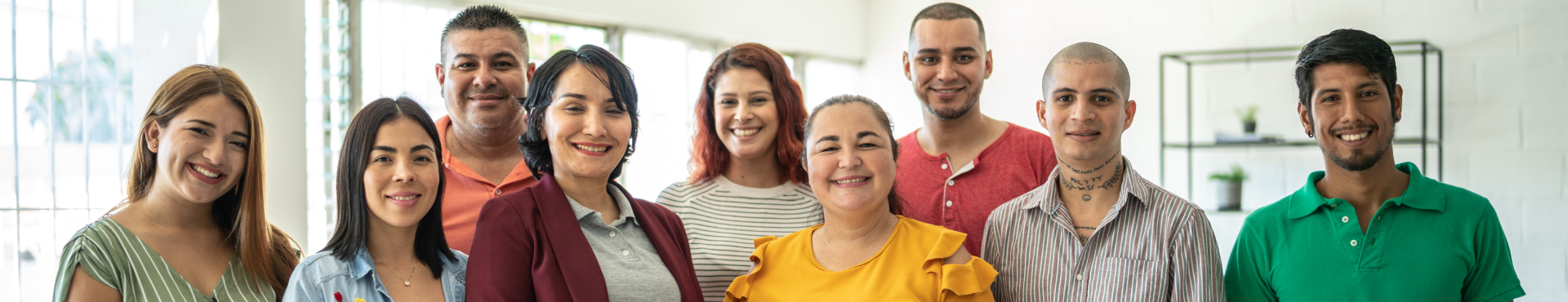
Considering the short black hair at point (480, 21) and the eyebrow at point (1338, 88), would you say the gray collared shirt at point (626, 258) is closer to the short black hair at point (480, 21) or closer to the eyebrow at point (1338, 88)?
the short black hair at point (480, 21)

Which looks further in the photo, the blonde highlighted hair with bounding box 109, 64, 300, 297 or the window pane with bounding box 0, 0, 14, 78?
the window pane with bounding box 0, 0, 14, 78

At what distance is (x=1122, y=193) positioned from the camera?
73.6 inches

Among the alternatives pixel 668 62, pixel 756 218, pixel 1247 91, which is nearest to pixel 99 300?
pixel 756 218

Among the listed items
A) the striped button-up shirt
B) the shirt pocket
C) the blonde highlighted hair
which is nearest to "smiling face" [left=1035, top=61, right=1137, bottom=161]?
the striped button-up shirt

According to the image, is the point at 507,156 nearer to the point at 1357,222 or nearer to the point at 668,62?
the point at 1357,222

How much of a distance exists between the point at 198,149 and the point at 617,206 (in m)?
0.84

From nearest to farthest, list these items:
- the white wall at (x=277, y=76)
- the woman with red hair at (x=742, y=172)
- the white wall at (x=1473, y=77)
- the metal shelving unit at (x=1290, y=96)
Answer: the woman with red hair at (x=742, y=172) → the white wall at (x=277, y=76) → the white wall at (x=1473, y=77) → the metal shelving unit at (x=1290, y=96)

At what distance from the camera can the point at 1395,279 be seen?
6.14 ft

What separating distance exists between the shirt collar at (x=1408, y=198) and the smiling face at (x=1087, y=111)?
440 mm

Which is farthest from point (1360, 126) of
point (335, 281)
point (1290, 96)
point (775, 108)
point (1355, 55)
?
point (1290, 96)

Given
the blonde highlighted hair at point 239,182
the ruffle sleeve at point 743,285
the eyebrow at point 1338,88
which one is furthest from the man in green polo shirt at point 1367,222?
the blonde highlighted hair at point 239,182

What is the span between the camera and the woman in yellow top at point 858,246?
5.58ft

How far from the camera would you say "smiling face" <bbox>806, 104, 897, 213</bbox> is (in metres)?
1.76

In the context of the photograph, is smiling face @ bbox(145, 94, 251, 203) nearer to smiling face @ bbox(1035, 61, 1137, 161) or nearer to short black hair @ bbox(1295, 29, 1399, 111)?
smiling face @ bbox(1035, 61, 1137, 161)
